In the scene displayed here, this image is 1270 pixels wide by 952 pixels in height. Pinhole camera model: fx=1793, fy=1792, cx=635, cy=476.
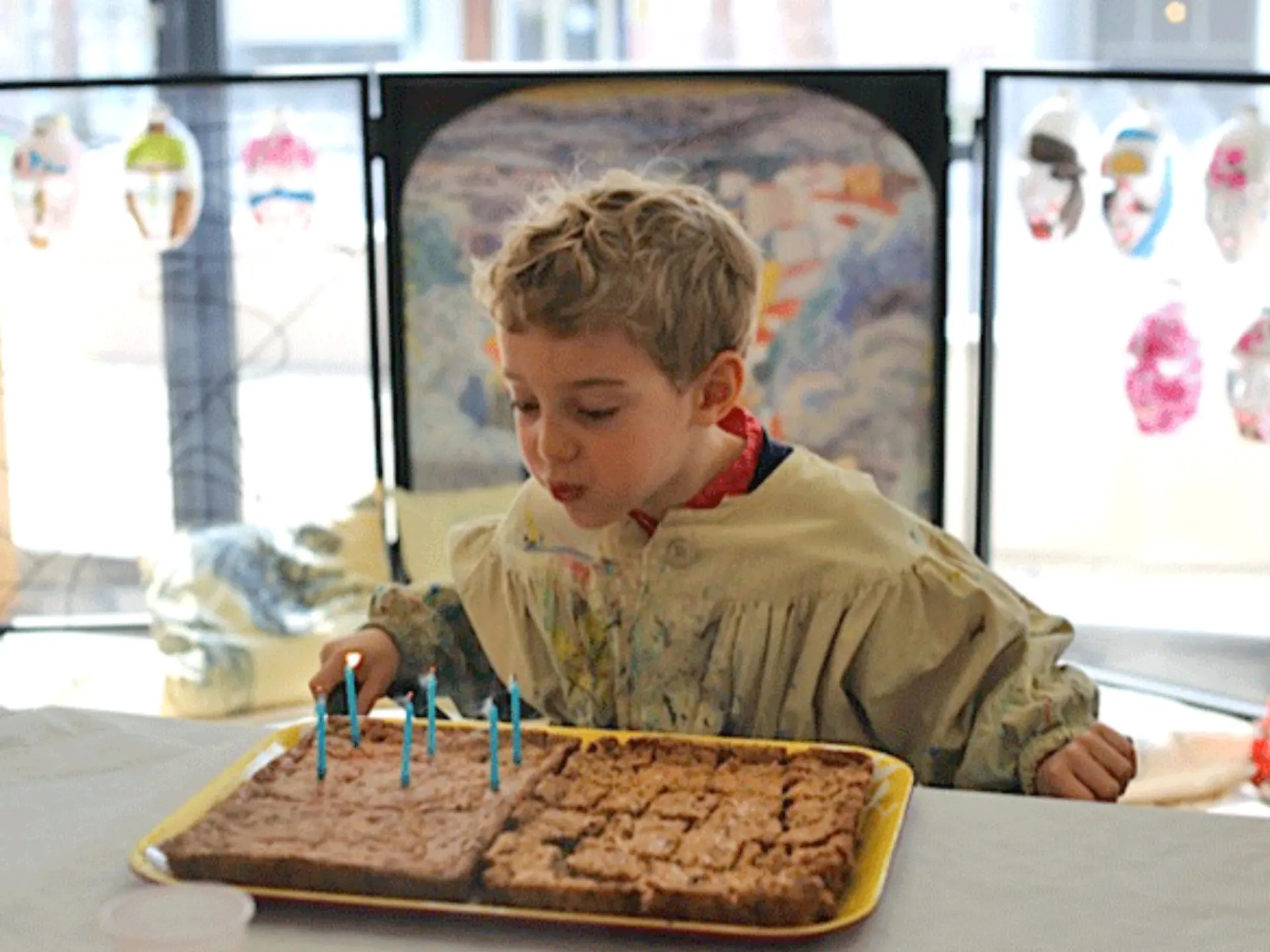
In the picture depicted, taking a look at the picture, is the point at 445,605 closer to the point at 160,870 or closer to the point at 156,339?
the point at 160,870

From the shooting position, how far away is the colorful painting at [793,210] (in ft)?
9.71

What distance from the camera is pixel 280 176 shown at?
308cm

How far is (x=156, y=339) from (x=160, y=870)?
2.40m

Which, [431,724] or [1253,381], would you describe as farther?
[1253,381]

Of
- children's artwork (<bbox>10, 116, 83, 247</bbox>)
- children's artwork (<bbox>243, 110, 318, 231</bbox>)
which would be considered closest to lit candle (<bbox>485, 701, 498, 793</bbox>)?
children's artwork (<bbox>243, 110, 318, 231</bbox>)

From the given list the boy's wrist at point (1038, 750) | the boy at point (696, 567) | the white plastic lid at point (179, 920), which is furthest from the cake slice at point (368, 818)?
the boy's wrist at point (1038, 750)

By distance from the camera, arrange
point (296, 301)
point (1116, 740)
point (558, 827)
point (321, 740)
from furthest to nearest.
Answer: point (296, 301)
point (1116, 740)
point (321, 740)
point (558, 827)

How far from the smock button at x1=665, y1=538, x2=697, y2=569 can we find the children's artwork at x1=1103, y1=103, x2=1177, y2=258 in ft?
5.16

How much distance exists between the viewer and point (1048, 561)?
121 inches

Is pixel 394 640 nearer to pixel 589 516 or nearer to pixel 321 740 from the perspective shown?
pixel 589 516

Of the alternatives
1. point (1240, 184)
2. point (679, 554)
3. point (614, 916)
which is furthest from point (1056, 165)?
point (614, 916)

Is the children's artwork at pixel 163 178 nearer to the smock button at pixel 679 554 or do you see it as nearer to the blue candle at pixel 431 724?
the smock button at pixel 679 554

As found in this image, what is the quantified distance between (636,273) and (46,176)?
1.96 m

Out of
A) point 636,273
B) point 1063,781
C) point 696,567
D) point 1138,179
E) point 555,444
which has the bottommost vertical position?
point 1063,781
